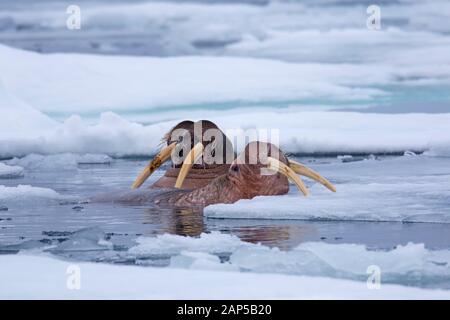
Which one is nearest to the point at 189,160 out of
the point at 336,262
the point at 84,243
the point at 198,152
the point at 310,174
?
the point at 198,152

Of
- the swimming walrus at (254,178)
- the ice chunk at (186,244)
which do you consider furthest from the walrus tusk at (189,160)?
the ice chunk at (186,244)

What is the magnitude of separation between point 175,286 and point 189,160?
5.18 meters

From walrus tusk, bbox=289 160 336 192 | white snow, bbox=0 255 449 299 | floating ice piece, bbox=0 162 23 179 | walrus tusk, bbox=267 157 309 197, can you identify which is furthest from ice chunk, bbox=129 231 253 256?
floating ice piece, bbox=0 162 23 179

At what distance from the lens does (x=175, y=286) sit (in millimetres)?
8156

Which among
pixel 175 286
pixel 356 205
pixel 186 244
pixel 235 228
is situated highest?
pixel 356 205

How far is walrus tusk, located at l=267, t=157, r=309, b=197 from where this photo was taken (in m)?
12.0

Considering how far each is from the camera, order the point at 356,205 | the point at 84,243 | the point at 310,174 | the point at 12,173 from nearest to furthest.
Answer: the point at 84,243 → the point at 356,205 → the point at 310,174 → the point at 12,173

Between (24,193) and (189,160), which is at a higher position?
(189,160)

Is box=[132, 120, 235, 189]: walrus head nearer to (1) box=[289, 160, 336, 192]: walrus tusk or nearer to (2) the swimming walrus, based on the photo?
(2) the swimming walrus

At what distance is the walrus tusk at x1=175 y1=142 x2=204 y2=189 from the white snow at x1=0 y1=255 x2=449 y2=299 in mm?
4580

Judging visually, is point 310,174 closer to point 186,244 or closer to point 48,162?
point 186,244

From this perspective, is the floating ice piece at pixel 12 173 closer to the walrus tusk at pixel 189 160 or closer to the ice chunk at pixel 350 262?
the walrus tusk at pixel 189 160
